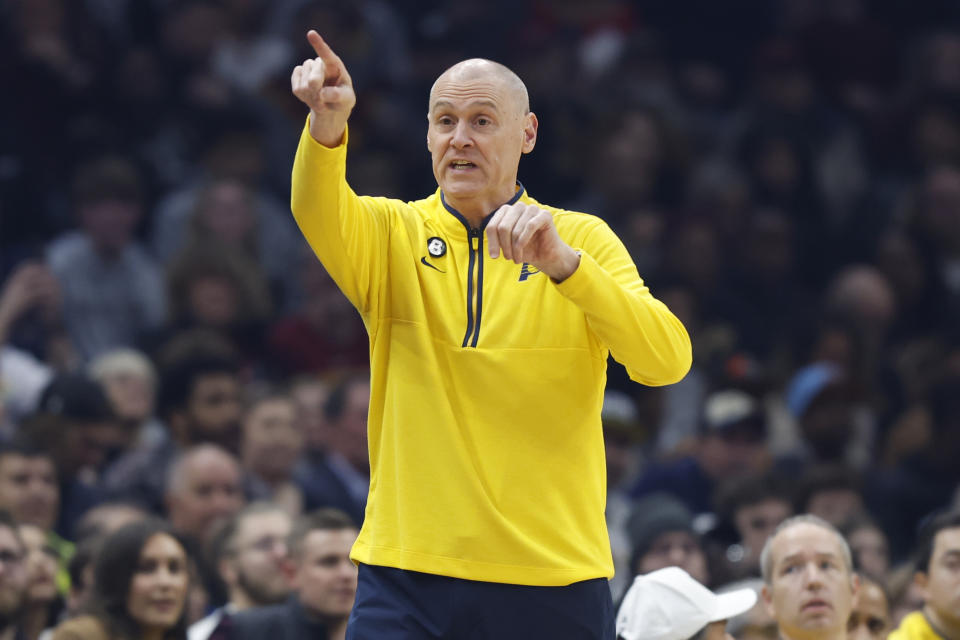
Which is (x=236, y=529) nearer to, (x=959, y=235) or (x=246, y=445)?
(x=246, y=445)

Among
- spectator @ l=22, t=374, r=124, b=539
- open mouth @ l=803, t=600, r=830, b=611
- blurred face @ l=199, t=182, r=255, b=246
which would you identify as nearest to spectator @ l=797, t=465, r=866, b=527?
open mouth @ l=803, t=600, r=830, b=611

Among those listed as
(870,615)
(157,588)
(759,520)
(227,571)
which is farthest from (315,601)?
(759,520)

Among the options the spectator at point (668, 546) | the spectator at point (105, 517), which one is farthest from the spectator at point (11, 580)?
the spectator at point (668, 546)

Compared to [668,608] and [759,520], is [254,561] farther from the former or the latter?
[759,520]

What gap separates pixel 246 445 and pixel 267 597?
5.68 ft

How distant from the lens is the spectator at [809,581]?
5.52 meters

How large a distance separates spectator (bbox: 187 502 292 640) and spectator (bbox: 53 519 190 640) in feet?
1.69

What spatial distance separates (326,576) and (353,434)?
7.30ft

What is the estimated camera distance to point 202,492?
7762 mm

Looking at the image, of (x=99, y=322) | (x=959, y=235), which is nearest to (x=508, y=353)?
(x=99, y=322)

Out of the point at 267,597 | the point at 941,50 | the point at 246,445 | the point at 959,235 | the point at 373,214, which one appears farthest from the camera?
the point at 941,50

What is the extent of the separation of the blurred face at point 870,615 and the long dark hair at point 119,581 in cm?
257

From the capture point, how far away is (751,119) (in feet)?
38.4

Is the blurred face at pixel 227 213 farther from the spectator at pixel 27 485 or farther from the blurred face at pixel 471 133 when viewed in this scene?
the blurred face at pixel 471 133
